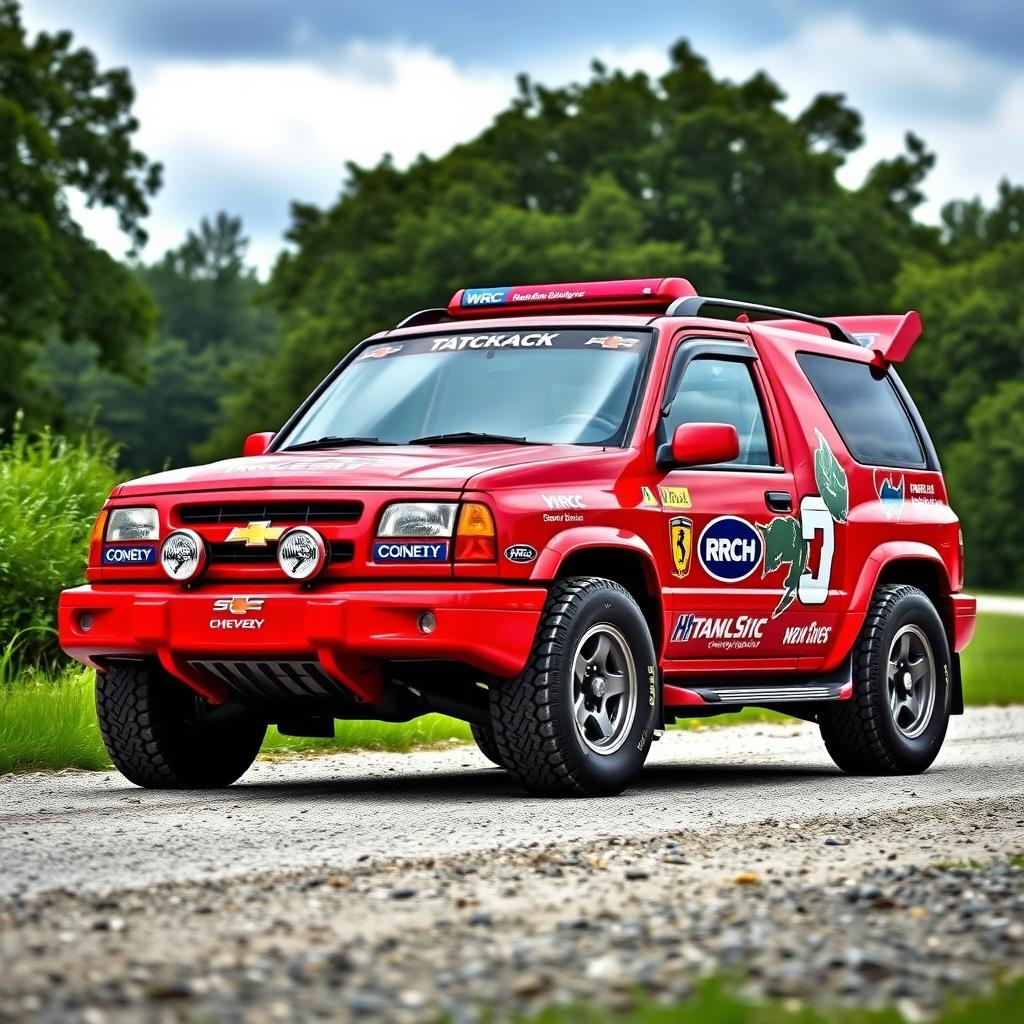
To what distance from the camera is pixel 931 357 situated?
74312mm

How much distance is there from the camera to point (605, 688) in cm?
937

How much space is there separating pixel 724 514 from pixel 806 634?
0.99 metres

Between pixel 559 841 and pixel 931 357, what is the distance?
68442mm

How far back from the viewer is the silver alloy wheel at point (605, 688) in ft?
30.3

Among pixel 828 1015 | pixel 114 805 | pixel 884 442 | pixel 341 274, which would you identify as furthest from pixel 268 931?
pixel 341 274

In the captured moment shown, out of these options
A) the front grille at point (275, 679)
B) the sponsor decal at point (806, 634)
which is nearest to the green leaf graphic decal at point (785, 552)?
the sponsor decal at point (806, 634)

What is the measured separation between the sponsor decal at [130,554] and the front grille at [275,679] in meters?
0.52

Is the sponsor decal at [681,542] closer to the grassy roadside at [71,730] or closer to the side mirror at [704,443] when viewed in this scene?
the side mirror at [704,443]

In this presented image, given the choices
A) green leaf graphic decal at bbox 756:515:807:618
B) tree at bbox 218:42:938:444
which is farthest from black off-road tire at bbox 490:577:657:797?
tree at bbox 218:42:938:444

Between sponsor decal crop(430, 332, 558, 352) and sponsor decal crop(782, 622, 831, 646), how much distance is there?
6.00 feet

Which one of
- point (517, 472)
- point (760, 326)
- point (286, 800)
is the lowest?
point (286, 800)

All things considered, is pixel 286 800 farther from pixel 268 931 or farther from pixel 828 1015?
pixel 828 1015

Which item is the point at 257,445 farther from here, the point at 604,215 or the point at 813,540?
the point at 604,215

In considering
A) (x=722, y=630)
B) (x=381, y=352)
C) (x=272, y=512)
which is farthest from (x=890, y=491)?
(x=272, y=512)
